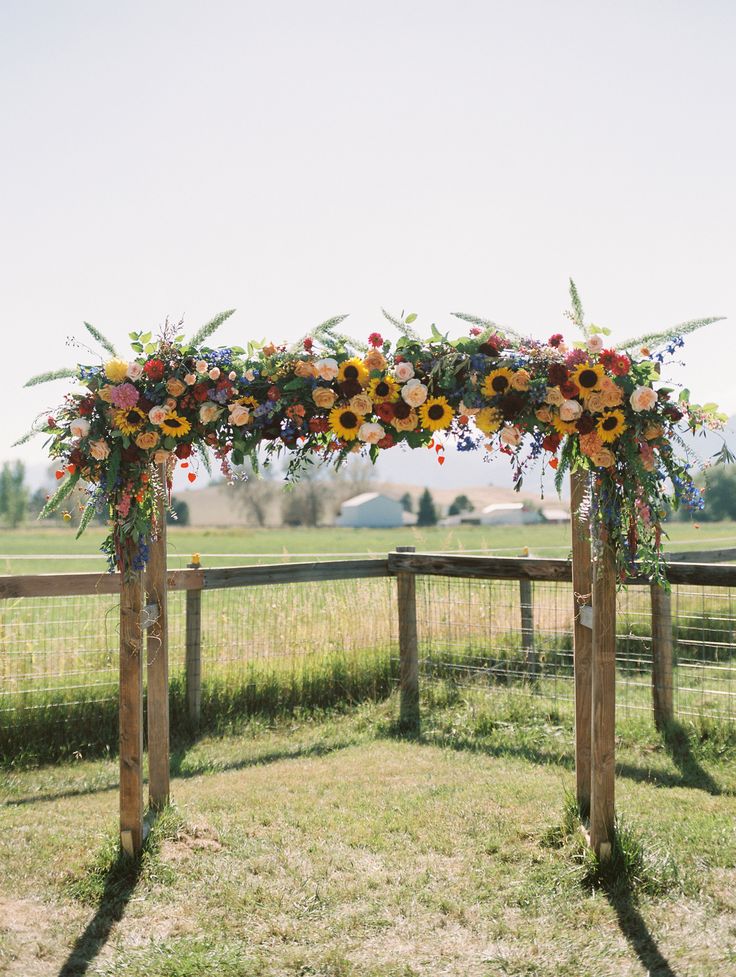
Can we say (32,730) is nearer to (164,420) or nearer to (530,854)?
(164,420)

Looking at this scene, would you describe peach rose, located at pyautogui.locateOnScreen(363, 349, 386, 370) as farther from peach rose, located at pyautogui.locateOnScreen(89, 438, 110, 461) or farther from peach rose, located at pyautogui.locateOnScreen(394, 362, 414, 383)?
peach rose, located at pyautogui.locateOnScreen(89, 438, 110, 461)

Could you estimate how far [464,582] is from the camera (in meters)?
7.25

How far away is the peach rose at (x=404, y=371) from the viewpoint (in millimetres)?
3982

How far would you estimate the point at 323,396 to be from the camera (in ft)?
13.2

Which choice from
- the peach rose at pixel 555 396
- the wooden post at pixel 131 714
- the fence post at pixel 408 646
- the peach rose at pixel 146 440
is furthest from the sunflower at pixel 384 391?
the fence post at pixel 408 646

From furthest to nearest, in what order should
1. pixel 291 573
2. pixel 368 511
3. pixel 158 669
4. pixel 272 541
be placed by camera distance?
pixel 368 511 → pixel 272 541 → pixel 291 573 → pixel 158 669

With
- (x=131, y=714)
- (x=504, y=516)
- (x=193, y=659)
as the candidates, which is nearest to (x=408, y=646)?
(x=193, y=659)

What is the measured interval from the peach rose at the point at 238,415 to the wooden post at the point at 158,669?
56cm

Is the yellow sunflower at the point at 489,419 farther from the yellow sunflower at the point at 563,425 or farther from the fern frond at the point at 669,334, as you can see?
the fern frond at the point at 669,334

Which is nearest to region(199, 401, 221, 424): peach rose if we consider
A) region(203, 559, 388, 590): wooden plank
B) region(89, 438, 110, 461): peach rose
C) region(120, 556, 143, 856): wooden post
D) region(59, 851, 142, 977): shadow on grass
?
region(89, 438, 110, 461): peach rose

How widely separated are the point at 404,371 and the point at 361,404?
0.24 metres

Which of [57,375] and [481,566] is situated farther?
[481,566]

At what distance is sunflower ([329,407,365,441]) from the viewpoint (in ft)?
13.3

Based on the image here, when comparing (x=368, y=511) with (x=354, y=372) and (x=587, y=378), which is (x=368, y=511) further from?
(x=587, y=378)
